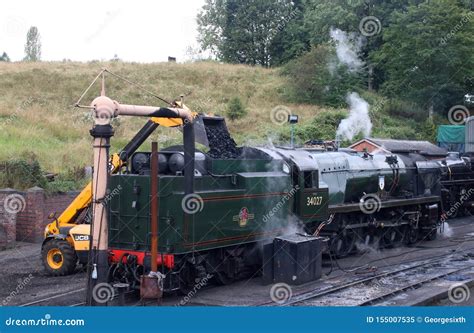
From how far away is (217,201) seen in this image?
11617 millimetres

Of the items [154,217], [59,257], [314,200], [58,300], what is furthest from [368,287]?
[59,257]

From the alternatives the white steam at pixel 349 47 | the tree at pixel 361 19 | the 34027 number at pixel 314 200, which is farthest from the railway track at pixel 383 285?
the tree at pixel 361 19

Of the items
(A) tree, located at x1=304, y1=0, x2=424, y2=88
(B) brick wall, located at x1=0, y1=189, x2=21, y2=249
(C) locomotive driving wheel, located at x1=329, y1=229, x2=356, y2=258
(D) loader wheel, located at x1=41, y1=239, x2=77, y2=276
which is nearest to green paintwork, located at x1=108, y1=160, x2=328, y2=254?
(D) loader wheel, located at x1=41, y1=239, x2=77, y2=276

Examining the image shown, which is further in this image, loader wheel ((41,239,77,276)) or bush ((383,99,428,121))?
bush ((383,99,428,121))

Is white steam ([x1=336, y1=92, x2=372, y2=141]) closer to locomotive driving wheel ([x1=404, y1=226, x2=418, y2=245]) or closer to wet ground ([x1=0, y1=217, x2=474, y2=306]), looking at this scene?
locomotive driving wheel ([x1=404, y1=226, x2=418, y2=245])

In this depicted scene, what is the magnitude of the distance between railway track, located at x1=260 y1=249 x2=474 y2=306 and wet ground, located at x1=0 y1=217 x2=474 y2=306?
1.26ft

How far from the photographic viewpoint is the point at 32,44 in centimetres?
7725

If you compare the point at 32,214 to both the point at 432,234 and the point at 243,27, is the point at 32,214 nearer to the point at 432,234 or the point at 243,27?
the point at 432,234

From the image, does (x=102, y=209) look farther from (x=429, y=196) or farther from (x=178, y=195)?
(x=429, y=196)

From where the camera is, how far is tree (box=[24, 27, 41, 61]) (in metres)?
77.6

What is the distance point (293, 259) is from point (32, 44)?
7178 centimetres

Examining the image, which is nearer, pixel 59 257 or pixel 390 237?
pixel 59 257

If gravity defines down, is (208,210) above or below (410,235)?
above

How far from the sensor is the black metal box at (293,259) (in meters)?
12.5
